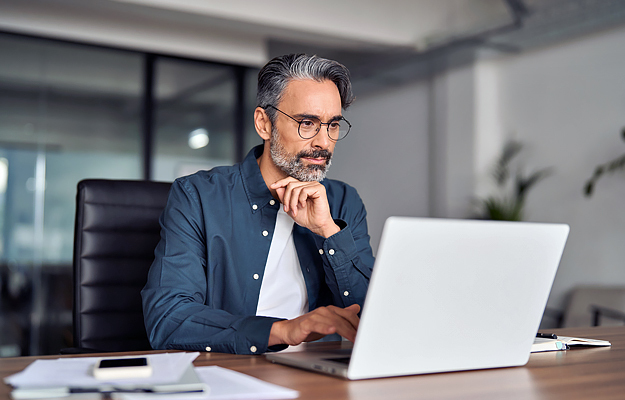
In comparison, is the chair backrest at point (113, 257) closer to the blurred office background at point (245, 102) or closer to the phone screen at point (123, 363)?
the phone screen at point (123, 363)

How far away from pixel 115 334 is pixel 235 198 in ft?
2.02

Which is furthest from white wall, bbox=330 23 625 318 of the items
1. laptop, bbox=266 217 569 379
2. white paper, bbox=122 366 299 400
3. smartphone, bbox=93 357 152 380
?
smartphone, bbox=93 357 152 380

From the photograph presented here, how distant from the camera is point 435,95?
596cm

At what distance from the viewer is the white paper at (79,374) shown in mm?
726

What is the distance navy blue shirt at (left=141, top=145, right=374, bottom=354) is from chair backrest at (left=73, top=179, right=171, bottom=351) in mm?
376

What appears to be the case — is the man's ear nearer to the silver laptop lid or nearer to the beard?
the beard

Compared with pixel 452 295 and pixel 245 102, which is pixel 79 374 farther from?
pixel 245 102

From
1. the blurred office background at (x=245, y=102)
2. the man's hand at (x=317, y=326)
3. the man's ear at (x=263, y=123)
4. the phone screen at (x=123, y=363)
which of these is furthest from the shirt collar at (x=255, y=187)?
the blurred office background at (x=245, y=102)

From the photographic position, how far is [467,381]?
2.86 feet

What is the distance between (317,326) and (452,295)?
0.97ft

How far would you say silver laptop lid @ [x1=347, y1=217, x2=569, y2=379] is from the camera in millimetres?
801

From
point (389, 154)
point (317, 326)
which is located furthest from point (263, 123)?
point (389, 154)

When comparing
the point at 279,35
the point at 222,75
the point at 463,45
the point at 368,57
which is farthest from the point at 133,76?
the point at 463,45

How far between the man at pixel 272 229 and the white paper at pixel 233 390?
37 centimetres
